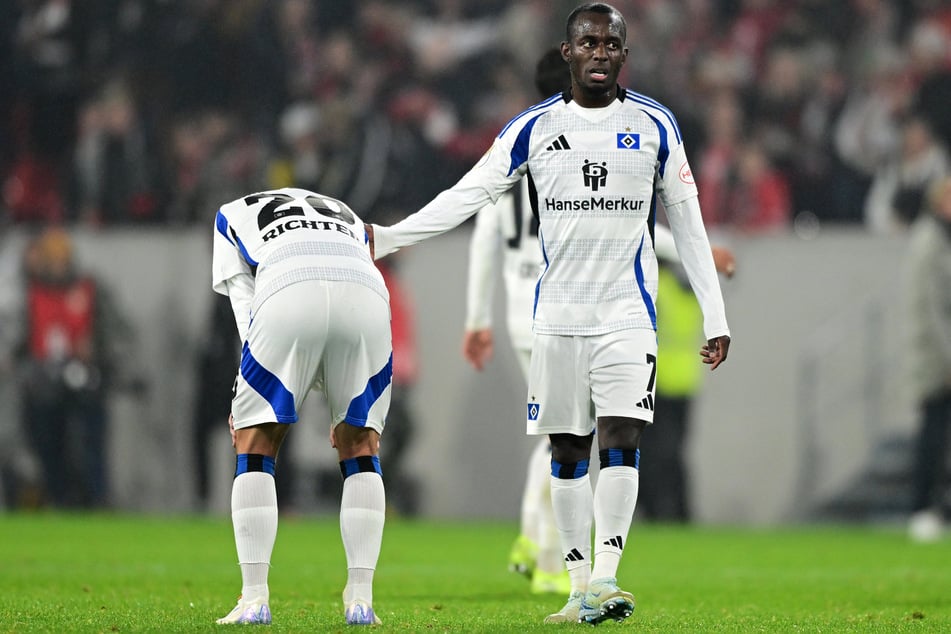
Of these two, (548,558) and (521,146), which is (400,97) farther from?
(521,146)

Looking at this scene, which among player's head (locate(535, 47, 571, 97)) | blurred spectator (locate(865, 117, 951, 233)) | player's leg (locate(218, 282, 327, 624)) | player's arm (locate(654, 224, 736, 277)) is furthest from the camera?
blurred spectator (locate(865, 117, 951, 233))

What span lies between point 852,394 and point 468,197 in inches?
402

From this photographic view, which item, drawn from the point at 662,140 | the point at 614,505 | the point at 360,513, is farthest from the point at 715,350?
the point at 360,513

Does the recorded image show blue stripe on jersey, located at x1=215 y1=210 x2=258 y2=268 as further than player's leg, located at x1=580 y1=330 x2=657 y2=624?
No

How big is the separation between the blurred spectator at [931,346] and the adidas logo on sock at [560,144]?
8327mm

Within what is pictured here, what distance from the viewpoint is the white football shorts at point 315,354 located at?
218 inches

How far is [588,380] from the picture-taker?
6.07 m

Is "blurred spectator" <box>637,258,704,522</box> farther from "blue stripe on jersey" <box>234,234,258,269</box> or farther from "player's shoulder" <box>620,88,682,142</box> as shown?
"blue stripe on jersey" <box>234,234,258,269</box>

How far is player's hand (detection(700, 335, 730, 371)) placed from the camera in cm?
604

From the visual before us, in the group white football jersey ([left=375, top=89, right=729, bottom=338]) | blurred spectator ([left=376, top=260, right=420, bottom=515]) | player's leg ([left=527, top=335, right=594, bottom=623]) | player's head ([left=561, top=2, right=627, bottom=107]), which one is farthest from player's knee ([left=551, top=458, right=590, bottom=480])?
blurred spectator ([left=376, top=260, right=420, bottom=515])

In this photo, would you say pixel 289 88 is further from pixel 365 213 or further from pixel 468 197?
pixel 468 197

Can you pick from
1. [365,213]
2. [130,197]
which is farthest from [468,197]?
[130,197]

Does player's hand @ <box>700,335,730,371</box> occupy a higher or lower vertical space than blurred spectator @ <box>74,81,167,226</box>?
lower

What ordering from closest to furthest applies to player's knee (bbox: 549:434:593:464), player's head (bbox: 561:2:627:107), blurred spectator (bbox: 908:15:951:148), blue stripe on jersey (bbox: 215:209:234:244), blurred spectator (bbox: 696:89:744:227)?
blue stripe on jersey (bbox: 215:209:234:244), player's head (bbox: 561:2:627:107), player's knee (bbox: 549:434:593:464), blurred spectator (bbox: 696:89:744:227), blurred spectator (bbox: 908:15:951:148)
